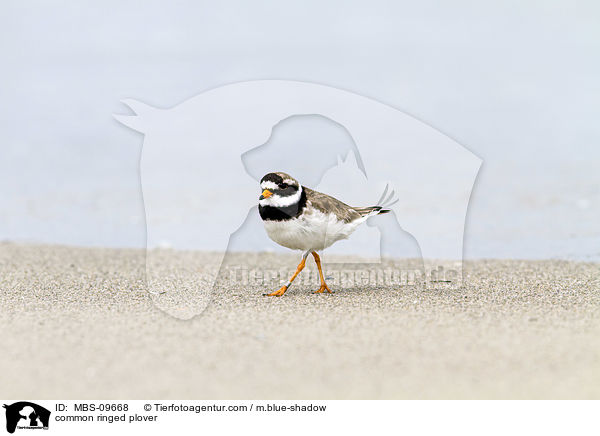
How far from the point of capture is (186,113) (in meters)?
6.36

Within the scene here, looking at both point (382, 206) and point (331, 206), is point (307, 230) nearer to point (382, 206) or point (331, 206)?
point (331, 206)

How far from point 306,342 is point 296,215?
1.55 meters

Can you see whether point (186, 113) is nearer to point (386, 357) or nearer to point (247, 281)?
point (247, 281)

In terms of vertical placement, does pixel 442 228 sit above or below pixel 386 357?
above

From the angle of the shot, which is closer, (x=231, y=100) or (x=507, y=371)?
(x=507, y=371)

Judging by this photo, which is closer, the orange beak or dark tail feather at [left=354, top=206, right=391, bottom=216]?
the orange beak

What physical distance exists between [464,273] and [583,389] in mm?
3602

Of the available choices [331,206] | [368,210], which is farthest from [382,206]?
[331,206]

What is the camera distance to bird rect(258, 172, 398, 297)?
615 centimetres

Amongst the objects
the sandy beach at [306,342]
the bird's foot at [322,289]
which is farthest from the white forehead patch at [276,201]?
the bird's foot at [322,289]
